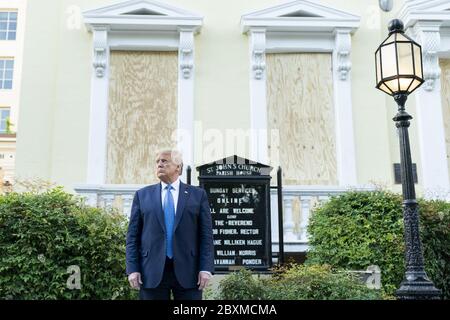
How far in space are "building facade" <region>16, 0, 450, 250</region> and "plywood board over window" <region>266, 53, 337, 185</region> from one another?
2 centimetres

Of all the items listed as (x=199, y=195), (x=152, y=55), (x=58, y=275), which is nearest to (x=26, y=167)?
(x=152, y=55)

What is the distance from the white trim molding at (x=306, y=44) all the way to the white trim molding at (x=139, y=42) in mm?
1263

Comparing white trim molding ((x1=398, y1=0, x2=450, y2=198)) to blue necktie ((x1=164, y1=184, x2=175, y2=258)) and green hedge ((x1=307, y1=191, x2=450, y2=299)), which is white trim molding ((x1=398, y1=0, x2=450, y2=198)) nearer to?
green hedge ((x1=307, y1=191, x2=450, y2=299))

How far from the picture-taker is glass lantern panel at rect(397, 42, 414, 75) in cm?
699

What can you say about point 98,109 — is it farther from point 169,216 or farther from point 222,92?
point 169,216

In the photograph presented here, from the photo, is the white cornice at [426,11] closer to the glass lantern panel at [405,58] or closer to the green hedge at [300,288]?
the glass lantern panel at [405,58]

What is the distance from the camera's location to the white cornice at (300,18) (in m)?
11.6

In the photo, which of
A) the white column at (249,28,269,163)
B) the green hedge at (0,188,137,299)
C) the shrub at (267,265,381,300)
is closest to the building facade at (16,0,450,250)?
the white column at (249,28,269,163)

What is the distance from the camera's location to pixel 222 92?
11570mm

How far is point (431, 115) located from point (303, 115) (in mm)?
2669

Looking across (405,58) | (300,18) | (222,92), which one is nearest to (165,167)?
(405,58)

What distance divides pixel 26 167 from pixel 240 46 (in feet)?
16.4

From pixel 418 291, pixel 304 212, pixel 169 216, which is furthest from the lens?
pixel 304 212

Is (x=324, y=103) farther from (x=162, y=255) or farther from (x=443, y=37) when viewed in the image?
(x=162, y=255)
